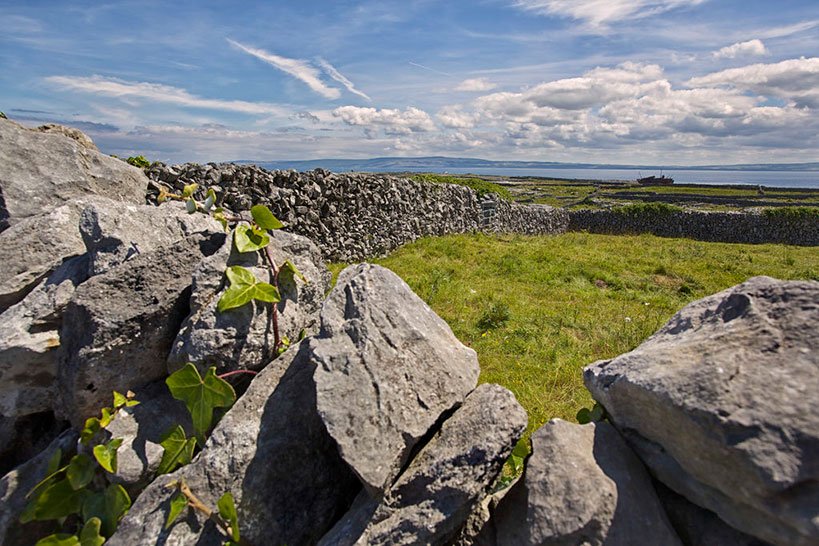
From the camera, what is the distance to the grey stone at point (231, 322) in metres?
3.56

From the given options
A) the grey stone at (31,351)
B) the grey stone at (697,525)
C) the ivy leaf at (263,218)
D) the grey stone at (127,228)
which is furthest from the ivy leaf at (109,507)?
the grey stone at (697,525)

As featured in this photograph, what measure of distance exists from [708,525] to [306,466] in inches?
100

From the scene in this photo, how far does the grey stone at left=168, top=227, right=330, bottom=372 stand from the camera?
3.56 meters

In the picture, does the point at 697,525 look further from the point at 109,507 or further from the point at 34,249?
the point at 34,249

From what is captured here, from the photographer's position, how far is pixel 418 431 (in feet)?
10.1

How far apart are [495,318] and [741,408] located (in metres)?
8.02

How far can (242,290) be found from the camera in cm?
371

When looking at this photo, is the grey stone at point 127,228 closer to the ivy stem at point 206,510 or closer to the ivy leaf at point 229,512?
the ivy stem at point 206,510

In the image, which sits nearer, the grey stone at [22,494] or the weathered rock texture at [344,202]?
the grey stone at [22,494]

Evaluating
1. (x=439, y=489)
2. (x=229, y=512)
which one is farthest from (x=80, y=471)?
(x=439, y=489)

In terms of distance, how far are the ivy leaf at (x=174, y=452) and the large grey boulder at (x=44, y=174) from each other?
3762mm

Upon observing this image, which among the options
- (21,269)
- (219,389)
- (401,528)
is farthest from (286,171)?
(401,528)

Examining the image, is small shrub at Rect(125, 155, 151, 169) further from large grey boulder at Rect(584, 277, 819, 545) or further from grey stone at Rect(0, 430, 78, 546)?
large grey boulder at Rect(584, 277, 819, 545)

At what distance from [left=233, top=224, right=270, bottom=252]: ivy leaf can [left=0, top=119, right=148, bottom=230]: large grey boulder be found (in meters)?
3.00
